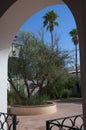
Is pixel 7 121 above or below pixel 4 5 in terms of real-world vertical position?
below

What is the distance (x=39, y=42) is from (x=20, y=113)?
182 inches

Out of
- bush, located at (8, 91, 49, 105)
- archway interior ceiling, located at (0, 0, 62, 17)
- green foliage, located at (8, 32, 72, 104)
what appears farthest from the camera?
green foliage, located at (8, 32, 72, 104)

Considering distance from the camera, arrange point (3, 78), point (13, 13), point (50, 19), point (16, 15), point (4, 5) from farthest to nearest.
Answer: point (50, 19)
point (3, 78)
point (16, 15)
point (13, 13)
point (4, 5)

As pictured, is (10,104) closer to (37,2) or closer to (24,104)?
(24,104)

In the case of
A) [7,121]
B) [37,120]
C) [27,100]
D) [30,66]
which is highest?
[30,66]

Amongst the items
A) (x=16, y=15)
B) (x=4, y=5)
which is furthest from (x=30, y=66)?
(x=4, y=5)

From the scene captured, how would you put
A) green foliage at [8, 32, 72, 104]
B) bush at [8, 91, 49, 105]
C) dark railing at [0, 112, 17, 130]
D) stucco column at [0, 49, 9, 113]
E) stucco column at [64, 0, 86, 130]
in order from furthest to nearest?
green foliage at [8, 32, 72, 104] → bush at [8, 91, 49, 105] → stucco column at [0, 49, 9, 113] → dark railing at [0, 112, 17, 130] → stucco column at [64, 0, 86, 130]

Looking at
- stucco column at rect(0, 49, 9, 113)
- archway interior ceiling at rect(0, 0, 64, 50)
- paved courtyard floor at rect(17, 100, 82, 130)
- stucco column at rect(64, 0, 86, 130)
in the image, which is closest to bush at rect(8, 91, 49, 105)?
paved courtyard floor at rect(17, 100, 82, 130)

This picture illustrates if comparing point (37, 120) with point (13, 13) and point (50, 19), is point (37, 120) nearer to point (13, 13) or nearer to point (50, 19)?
point (13, 13)

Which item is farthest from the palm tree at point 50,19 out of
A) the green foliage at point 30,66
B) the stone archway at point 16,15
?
the stone archway at point 16,15

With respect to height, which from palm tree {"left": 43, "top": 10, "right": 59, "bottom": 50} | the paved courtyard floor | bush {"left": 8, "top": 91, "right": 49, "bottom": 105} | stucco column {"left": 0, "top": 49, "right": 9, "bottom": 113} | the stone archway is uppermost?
palm tree {"left": 43, "top": 10, "right": 59, "bottom": 50}

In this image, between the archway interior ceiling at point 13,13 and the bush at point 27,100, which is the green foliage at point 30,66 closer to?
the bush at point 27,100

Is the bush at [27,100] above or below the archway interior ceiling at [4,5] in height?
→ below

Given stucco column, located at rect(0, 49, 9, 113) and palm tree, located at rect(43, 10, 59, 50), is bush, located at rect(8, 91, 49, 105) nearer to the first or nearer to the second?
stucco column, located at rect(0, 49, 9, 113)
